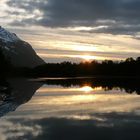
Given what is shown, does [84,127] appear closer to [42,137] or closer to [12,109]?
[42,137]

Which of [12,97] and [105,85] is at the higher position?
[12,97]

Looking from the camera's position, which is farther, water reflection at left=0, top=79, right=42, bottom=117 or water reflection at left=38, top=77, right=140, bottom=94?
water reflection at left=38, top=77, right=140, bottom=94

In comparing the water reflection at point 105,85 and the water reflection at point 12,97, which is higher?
the water reflection at point 12,97

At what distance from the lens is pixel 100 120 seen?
27203mm

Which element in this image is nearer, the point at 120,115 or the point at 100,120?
the point at 100,120

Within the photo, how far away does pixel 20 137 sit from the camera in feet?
65.9

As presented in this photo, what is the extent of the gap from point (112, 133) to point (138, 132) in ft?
4.68

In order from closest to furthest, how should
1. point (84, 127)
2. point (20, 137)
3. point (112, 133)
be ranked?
point (20, 137) < point (112, 133) < point (84, 127)

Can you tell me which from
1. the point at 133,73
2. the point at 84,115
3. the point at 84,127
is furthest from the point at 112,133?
the point at 133,73

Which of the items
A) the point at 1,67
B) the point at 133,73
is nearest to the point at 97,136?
the point at 1,67

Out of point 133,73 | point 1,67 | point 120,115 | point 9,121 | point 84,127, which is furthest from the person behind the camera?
point 133,73

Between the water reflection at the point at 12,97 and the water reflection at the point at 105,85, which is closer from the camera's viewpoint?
the water reflection at the point at 12,97

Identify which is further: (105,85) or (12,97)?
(105,85)

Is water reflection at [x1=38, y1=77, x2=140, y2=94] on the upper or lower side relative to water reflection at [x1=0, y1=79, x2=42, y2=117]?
lower
